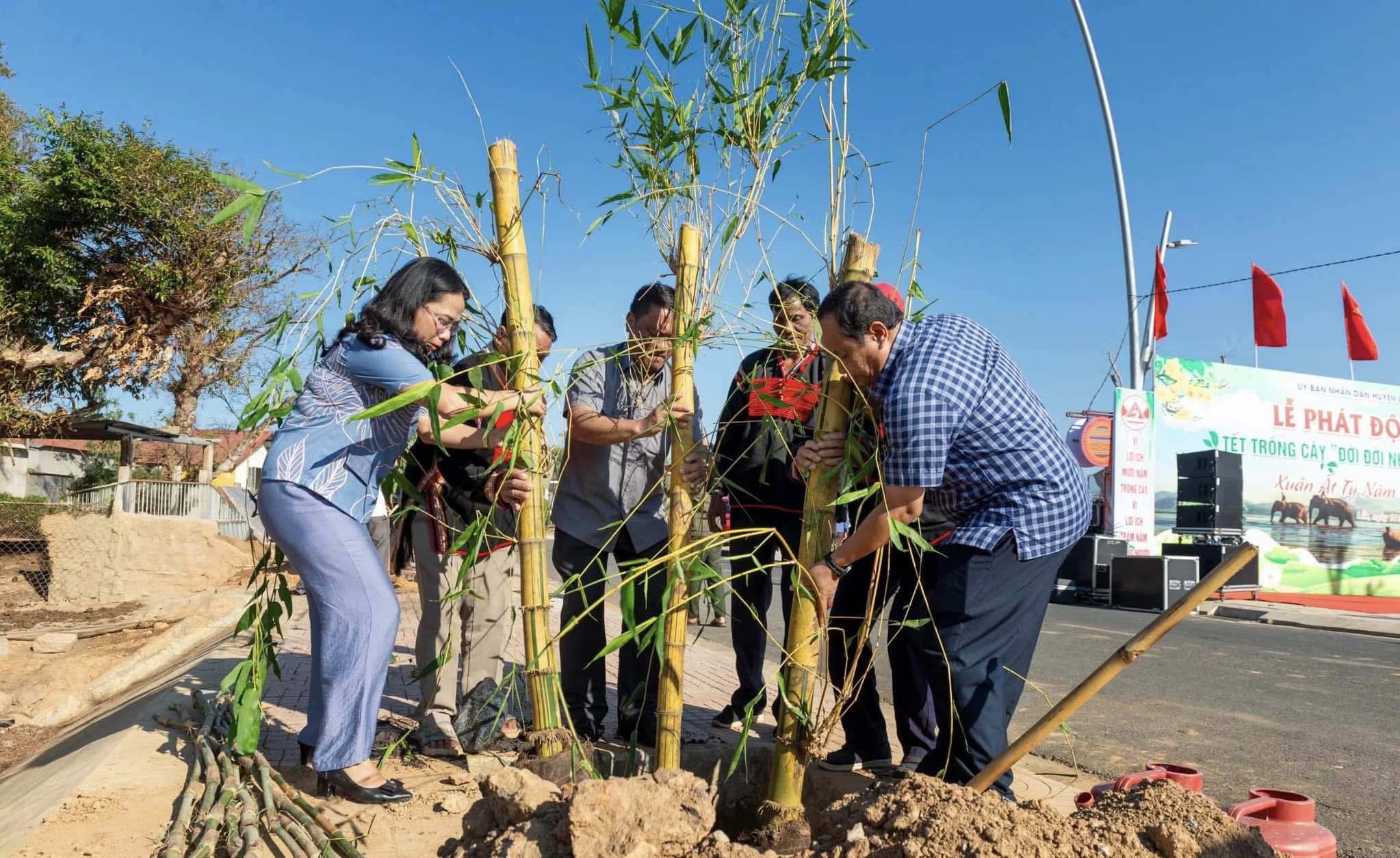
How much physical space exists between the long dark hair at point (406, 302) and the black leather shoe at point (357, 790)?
132 cm

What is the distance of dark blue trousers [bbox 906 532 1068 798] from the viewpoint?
270 centimetres

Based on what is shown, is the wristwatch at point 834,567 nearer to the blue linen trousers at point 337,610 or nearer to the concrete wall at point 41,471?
the blue linen trousers at point 337,610

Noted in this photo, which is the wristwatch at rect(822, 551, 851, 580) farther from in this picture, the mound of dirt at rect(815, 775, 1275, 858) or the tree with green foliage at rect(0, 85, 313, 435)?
the tree with green foliage at rect(0, 85, 313, 435)

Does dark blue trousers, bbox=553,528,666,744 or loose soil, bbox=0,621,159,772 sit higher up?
dark blue trousers, bbox=553,528,666,744

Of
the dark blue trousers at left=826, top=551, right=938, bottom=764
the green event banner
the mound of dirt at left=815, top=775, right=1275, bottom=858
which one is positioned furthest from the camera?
the green event banner

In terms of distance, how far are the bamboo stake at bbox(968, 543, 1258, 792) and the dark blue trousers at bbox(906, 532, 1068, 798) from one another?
14.5 inches

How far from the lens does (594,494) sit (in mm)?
3760

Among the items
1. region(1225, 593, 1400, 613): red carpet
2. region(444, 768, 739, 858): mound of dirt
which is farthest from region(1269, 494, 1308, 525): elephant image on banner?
region(444, 768, 739, 858): mound of dirt

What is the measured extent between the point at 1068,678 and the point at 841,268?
4.99 meters

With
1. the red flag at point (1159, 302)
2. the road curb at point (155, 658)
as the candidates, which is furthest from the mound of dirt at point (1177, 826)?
the red flag at point (1159, 302)

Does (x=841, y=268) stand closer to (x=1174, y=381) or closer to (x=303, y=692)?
(x=303, y=692)

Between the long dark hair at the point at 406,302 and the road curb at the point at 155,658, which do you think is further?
the road curb at the point at 155,658

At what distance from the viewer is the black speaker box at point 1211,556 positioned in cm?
1302

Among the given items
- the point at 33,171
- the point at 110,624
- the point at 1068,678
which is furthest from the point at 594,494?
the point at 33,171
